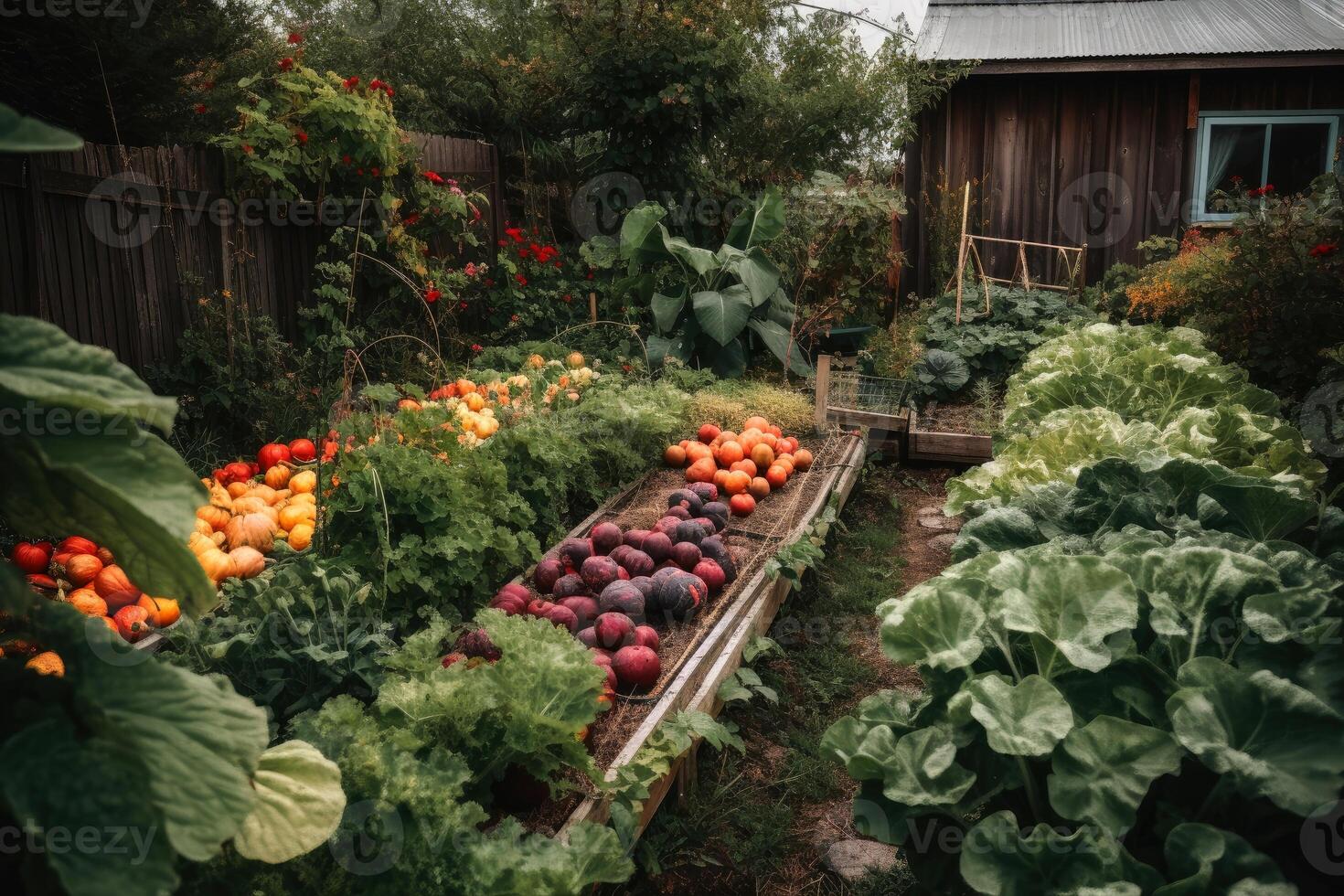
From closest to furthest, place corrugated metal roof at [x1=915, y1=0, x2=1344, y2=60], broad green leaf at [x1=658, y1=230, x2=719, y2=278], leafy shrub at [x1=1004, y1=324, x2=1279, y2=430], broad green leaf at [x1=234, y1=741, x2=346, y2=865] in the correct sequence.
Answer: broad green leaf at [x1=234, y1=741, x2=346, y2=865] < leafy shrub at [x1=1004, y1=324, x2=1279, y2=430] < broad green leaf at [x1=658, y1=230, x2=719, y2=278] < corrugated metal roof at [x1=915, y1=0, x2=1344, y2=60]

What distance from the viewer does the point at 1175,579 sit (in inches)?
87.4

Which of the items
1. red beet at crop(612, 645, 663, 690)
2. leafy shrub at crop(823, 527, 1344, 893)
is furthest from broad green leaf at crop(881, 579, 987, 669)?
red beet at crop(612, 645, 663, 690)

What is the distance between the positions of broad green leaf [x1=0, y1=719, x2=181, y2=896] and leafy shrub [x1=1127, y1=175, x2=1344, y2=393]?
5.72m

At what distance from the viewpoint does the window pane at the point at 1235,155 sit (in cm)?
967

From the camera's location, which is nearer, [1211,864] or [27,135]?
[27,135]

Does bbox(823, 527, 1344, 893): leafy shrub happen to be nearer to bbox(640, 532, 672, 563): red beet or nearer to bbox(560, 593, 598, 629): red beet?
bbox(560, 593, 598, 629): red beet

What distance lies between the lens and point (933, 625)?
7.49 ft

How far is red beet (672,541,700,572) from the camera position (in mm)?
3836

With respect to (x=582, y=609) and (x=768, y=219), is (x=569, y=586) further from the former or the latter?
(x=768, y=219)

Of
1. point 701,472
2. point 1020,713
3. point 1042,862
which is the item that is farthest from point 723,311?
point 1042,862

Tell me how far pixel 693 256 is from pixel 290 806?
6.45 meters

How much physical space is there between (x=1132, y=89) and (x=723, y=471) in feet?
24.4

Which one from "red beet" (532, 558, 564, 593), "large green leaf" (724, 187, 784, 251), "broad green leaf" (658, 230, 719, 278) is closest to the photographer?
"red beet" (532, 558, 564, 593)

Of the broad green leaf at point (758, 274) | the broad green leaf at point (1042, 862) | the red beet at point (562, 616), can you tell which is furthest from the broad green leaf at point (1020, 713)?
the broad green leaf at point (758, 274)
